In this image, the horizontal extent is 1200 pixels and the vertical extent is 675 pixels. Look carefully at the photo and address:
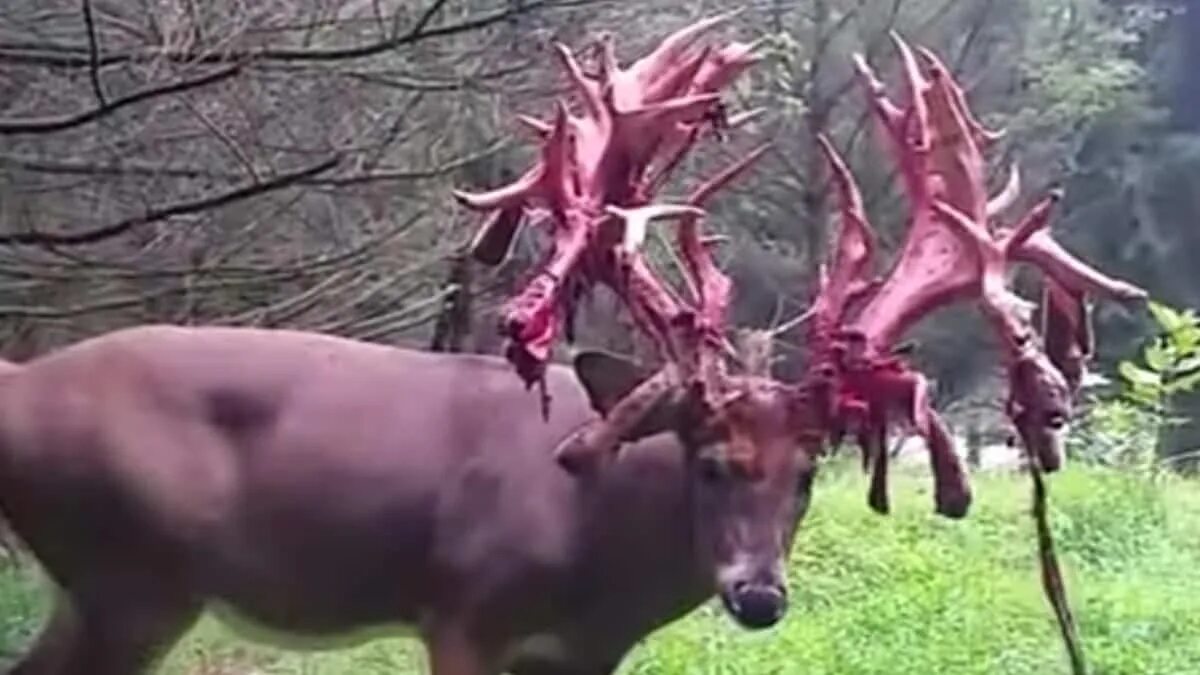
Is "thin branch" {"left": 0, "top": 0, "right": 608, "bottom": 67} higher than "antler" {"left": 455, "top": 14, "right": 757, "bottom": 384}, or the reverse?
"antler" {"left": 455, "top": 14, "right": 757, "bottom": 384}

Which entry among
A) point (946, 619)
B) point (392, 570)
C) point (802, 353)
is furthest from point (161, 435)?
point (946, 619)

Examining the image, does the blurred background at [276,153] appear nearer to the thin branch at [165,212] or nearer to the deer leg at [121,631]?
the thin branch at [165,212]

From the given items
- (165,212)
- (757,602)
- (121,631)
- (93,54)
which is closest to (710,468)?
(757,602)

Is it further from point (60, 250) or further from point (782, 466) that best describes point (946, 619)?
point (782, 466)

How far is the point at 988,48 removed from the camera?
1394cm

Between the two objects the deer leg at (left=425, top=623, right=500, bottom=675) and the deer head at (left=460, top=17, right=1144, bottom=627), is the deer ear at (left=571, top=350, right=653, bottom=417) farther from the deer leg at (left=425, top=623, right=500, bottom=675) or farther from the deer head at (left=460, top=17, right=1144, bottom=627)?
the deer leg at (left=425, top=623, right=500, bottom=675)

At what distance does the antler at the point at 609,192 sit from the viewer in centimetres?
244

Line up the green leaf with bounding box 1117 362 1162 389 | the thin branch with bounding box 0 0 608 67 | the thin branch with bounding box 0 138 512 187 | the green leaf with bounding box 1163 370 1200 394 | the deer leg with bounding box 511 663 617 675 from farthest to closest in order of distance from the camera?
the green leaf with bounding box 1117 362 1162 389, the green leaf with bounding box 1163 370 1200 394, the thin branch with bounding box 0 138 512 187, the thin branch with bounding box 0 0 608 67, the deer leg with bounding box 511 663 617 675

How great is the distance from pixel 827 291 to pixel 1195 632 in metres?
3.28

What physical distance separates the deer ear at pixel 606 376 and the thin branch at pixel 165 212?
2.22m

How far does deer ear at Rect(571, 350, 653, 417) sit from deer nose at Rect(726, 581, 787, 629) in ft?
0.81

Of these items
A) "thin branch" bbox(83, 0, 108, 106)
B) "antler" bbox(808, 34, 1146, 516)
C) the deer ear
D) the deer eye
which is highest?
"antler" bbox(808, 34, 1146, 516)

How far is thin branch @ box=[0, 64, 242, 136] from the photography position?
4508 mm

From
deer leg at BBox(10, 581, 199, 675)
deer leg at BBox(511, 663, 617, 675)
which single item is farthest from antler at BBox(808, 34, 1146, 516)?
deer leg at BBox(10, 581, 199, 675)
